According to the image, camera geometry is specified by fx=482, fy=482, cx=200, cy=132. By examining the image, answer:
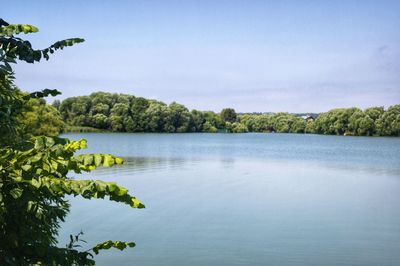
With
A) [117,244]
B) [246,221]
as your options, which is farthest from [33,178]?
[246,221]

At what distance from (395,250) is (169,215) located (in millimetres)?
9042

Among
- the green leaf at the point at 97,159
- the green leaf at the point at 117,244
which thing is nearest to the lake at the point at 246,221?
the green leaf at the point at 117,244

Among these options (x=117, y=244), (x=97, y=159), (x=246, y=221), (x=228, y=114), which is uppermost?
(x=228, y=114)

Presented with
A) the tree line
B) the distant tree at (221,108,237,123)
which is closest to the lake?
the tree line

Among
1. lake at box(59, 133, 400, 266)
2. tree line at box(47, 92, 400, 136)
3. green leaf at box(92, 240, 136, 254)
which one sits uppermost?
tree line at box(47, 92, 400, 136)

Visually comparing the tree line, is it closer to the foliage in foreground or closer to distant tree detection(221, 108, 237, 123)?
distant tree detection(221, 108, 237, 123)

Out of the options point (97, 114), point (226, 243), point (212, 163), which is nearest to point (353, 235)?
point (226, 243)

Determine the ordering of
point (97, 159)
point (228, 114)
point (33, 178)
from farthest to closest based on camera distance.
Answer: point (228, 114)
point (33, 178)
point (97, 159)

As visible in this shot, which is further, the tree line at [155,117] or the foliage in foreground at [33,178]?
the tree line at [155,117]

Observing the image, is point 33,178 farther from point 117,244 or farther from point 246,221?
point 246,221

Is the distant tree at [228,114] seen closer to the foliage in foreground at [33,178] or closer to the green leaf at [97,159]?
the foliage in foreground at [33,178]

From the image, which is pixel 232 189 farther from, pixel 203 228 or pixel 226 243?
pixel 226 243

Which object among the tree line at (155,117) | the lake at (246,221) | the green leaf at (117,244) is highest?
the tree line at (155,117)

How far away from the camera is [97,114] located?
11506 centimetres
